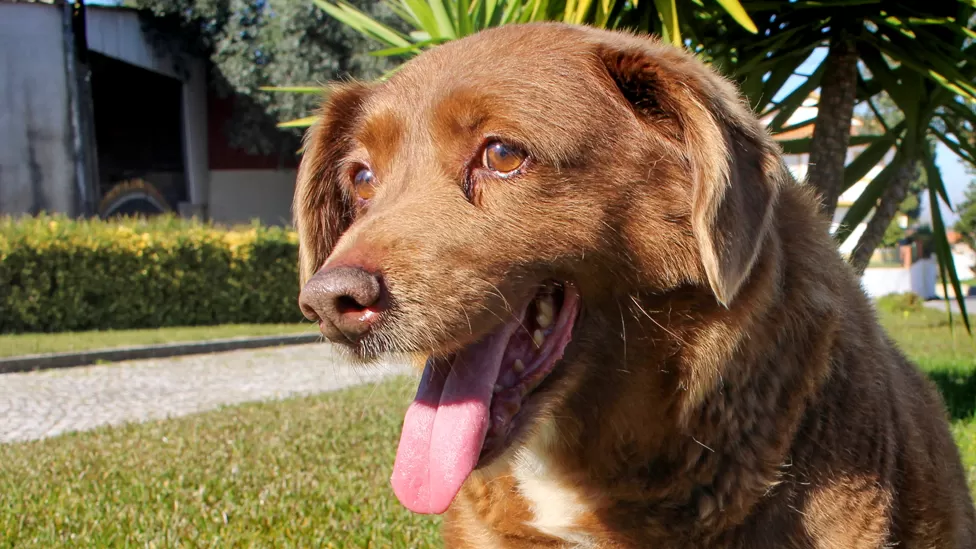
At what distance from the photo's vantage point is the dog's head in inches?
79.8

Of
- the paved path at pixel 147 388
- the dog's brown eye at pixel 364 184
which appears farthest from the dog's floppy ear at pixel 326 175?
the paved path at pixel 147 388

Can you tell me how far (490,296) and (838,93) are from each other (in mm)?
3929

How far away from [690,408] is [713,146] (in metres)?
0.62

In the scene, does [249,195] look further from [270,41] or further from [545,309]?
[545,309]

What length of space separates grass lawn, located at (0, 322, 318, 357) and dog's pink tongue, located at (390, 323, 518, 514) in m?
9.45

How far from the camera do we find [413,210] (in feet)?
7.14

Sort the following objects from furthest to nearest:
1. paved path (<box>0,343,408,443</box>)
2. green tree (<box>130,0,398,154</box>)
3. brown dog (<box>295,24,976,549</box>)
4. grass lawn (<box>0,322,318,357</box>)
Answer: green tree (<box>130,0,398,154</box>)
grass lawn (<box>0,322,318,357</box>)
paved path (<box>0,343,408,443</box>)
brown dog (<box>295,24,976,549</box>)

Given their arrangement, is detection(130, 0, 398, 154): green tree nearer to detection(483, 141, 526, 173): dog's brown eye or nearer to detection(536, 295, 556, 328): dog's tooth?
detection(483, 141, 526, 173): dog's brown eye

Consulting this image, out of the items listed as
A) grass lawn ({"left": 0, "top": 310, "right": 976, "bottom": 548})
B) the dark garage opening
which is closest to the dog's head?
grass lawn ({"left": 0, "top": 310, "right": 976, "bottom": 548})

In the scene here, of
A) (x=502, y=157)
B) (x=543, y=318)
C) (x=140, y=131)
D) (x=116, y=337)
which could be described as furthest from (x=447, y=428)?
(x=140, y=131)

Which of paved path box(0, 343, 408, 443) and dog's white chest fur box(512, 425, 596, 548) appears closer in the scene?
dog's white chest fur box(512, 425, 596, 548)

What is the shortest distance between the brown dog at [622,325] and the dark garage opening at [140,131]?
2557 centimetres

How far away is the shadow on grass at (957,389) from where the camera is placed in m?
6.30

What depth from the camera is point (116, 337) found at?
1438 centimetres
